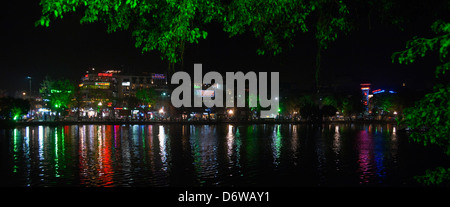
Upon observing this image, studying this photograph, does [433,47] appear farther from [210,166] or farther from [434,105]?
[210,166]

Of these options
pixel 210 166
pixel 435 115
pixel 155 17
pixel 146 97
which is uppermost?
pixel 146 97

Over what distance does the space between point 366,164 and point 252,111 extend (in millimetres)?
128278

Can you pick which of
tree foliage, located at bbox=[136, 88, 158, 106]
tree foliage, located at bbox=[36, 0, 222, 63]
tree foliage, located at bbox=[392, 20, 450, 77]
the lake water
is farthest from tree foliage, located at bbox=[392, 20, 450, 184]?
tree foliage, located at bbox=[136, 88, 158, 106]

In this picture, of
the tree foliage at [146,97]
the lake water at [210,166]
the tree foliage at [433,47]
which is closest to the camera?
the tree foliage at [433,47]

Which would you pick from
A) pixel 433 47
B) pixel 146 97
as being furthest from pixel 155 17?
pixel 146 97

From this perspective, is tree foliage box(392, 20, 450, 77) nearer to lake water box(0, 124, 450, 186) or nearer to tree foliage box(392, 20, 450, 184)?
tree foliage box(392, 20, 450, 184)

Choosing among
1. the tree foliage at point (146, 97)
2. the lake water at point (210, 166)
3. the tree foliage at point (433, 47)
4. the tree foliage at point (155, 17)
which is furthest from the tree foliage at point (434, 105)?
the tree foliage at point (146, 97)

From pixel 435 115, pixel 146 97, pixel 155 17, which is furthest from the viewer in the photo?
pixel 146 97

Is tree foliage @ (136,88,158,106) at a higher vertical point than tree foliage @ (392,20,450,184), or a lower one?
higher

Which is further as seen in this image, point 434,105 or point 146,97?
point 146,97

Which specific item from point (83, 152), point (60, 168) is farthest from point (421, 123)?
point (83, 152)

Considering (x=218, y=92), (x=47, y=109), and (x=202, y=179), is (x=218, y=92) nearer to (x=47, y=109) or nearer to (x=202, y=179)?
(x=47, y=109)

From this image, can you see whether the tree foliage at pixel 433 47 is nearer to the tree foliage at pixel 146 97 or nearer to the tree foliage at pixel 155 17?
the tree foliage at pixel 155 17

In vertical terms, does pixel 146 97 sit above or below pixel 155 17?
above
